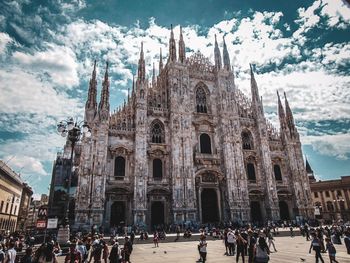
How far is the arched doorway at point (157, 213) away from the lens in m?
26.6

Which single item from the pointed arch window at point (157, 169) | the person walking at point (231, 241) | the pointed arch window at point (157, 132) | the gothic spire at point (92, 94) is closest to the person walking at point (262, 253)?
the person walking at point (231, 241)

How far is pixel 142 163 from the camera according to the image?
26.2 metres

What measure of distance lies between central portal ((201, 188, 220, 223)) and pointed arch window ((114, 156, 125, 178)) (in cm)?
981

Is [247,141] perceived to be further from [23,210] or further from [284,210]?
[23,210]

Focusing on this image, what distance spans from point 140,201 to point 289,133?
23.1 meters

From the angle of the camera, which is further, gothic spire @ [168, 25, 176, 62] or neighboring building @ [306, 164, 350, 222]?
neighboring building @ [306, 164, 350, 222]

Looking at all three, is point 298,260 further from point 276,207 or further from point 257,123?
point 257,123

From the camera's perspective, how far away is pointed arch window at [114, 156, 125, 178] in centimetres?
2652

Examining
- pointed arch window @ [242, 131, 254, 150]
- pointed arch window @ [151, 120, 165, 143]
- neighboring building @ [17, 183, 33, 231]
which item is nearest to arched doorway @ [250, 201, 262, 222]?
pointed arch window @ [242, 131, 254, 150]

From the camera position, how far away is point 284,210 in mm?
32562

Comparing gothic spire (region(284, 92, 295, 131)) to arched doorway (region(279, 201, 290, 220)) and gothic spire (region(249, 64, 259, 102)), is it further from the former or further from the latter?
arched doorway (region(279, 201, 290, 220))

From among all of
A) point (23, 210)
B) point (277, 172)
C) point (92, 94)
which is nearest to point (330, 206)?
point (277, 172)

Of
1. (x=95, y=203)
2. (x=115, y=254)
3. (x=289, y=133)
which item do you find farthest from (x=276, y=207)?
(x=115, y=254)

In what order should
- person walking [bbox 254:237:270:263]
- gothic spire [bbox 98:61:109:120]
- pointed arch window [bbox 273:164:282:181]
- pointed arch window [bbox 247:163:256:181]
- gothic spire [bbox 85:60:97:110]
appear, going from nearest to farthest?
person walking [bbox 254:237:270:263], gothic spire [bbox 98:61:109:120], gothic spire [bbox 85:60:97:110], pointed arch window [bbox 247:163:256:181], pointed arch window [bbox 273:164:282:181]
